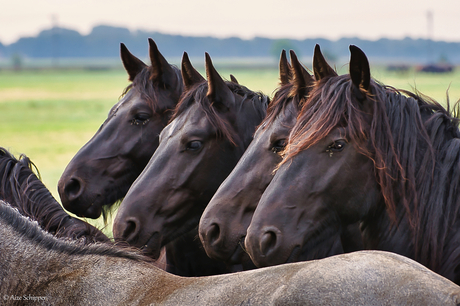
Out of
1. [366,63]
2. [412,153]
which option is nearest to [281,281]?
[412,153]

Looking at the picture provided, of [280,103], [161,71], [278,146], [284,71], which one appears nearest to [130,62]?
[161,71]

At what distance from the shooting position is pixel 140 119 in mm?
3938

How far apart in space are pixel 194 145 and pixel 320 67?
1030 mm

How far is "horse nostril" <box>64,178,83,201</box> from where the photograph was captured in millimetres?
3857

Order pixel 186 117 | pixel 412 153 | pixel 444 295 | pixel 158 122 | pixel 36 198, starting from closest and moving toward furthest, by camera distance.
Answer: pixel 444 295 < pixel 412 153 < pixel 36 198 < pixel 186 117 < pixel 158 122

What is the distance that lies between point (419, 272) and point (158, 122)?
266cm

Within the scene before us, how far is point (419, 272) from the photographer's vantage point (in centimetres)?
175

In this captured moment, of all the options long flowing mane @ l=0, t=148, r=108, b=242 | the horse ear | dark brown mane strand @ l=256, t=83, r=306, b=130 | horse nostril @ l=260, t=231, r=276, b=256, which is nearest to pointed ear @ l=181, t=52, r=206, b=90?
dark brown mane strand @ l=256, t=83, r=306, b=130

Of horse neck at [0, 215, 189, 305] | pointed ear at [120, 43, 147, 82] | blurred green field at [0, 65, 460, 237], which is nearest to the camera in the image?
horse neck at [0, 215, 189, 305]

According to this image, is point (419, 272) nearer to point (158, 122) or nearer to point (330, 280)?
point (330, 280)

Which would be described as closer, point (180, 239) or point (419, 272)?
point (419, 272)

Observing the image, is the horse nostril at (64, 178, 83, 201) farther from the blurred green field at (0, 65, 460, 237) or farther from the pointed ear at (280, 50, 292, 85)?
the pointed ear at (280, 50, 292, 85)

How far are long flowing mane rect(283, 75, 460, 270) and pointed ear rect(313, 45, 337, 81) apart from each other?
22 centimetres

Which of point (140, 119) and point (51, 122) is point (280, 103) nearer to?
point (140, 119)
